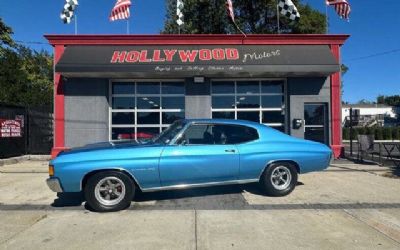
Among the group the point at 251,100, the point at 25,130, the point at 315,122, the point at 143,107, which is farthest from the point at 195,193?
the point at 25,130

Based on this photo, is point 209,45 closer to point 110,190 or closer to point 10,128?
point 10,128

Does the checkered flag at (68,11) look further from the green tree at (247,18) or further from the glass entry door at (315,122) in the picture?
the green tree at (247,18)

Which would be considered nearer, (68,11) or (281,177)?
(281,177)

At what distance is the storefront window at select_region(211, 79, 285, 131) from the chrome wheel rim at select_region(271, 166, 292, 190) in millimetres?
7893

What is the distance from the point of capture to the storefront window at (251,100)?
15750 mm

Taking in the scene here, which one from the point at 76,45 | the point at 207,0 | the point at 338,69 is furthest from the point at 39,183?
the point at 207,0

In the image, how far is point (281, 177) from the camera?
311 inches

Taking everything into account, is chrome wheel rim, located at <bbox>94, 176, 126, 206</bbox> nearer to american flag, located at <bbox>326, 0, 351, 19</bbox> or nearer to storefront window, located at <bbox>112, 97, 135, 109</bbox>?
storefront window, located at <bbox>112, 97, 135, 109</bbox>

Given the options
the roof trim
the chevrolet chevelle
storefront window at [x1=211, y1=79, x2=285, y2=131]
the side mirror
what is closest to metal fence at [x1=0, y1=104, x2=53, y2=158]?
the roof trim

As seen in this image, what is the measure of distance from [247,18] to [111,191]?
A: 2625 cm

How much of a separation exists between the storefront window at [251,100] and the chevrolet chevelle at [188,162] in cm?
762

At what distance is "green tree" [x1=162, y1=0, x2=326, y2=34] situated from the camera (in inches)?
1168

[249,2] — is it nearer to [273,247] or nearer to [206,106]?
[206,106]

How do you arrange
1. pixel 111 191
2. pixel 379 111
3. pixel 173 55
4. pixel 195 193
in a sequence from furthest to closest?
pixel 379 111 < pixel 173 55 < pixel 195 193 < pixel 111 191
